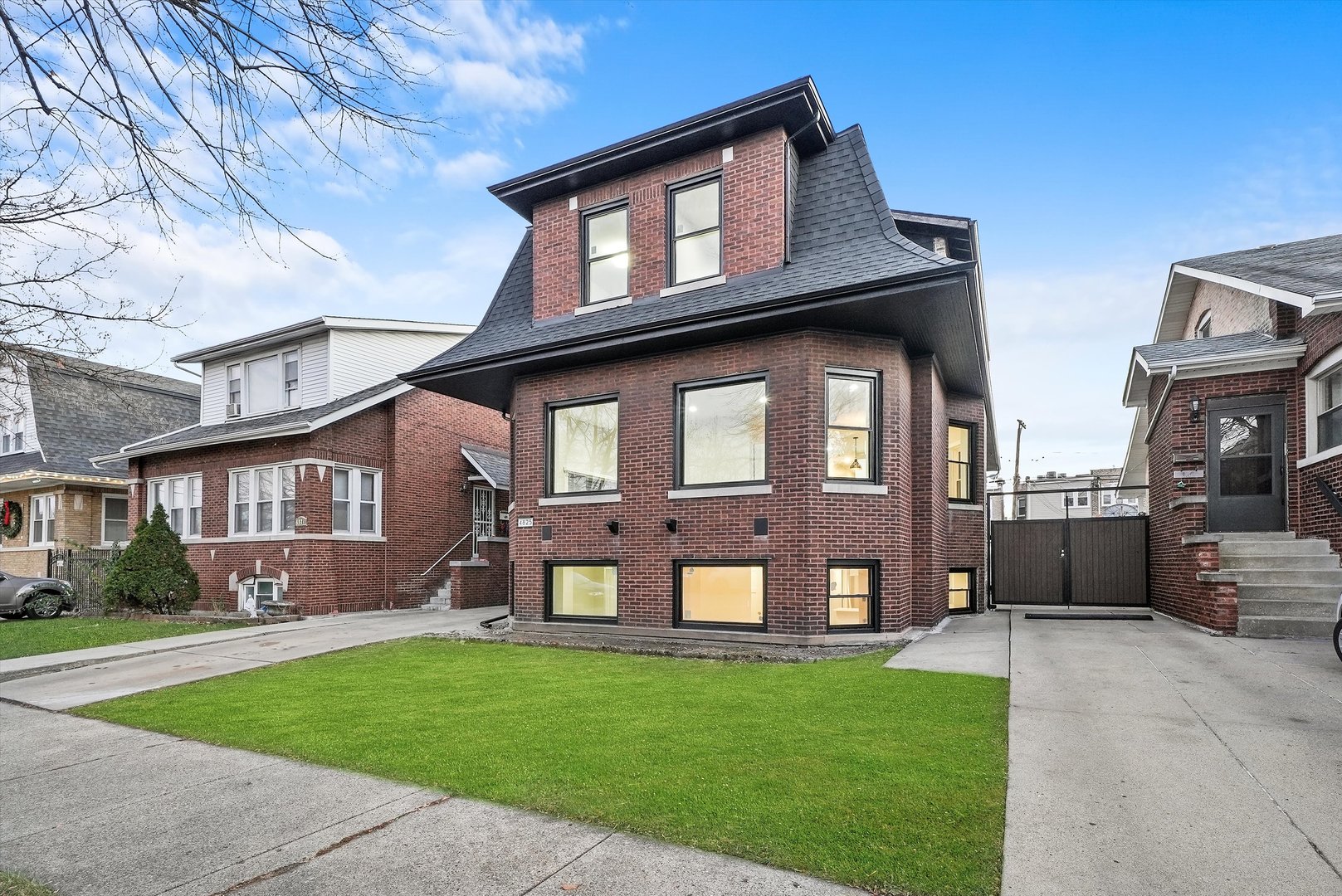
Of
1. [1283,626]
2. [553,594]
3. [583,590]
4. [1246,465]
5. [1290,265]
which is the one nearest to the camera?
[1283,626]

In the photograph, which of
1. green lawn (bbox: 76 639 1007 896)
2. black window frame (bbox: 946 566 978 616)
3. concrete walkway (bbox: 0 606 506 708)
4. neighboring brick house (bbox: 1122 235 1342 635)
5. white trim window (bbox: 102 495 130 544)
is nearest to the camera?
green lawn (bbox: 76 639 1007 896)

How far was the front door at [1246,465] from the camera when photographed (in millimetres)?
11234

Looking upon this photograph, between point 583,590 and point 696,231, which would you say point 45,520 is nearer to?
point 583,590

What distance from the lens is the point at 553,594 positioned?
41.7 feet

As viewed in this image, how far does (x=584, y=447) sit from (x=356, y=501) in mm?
9150

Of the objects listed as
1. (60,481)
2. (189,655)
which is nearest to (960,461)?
(189,655)

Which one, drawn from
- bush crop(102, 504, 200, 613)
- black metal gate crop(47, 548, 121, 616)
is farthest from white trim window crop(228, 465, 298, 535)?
black metal gate crop(47, 548, 121, 616)

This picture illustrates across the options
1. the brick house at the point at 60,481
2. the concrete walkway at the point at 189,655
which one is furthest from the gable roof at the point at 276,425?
the concrete walkway at the point at 189,655

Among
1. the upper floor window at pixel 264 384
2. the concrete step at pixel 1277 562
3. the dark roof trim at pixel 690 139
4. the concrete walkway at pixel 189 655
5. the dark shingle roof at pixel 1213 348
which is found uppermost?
the dark roof trim at pixel 690 139

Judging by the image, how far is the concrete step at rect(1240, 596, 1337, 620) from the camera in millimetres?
9375

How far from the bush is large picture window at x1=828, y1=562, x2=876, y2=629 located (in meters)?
15.5

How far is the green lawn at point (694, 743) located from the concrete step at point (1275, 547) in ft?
18.0

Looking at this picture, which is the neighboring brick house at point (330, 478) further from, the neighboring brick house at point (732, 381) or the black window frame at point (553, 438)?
the black window frame at point (553, 438)

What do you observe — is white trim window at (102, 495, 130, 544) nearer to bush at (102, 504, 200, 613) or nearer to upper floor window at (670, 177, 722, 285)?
bush at (102, 504, 200, 613)
